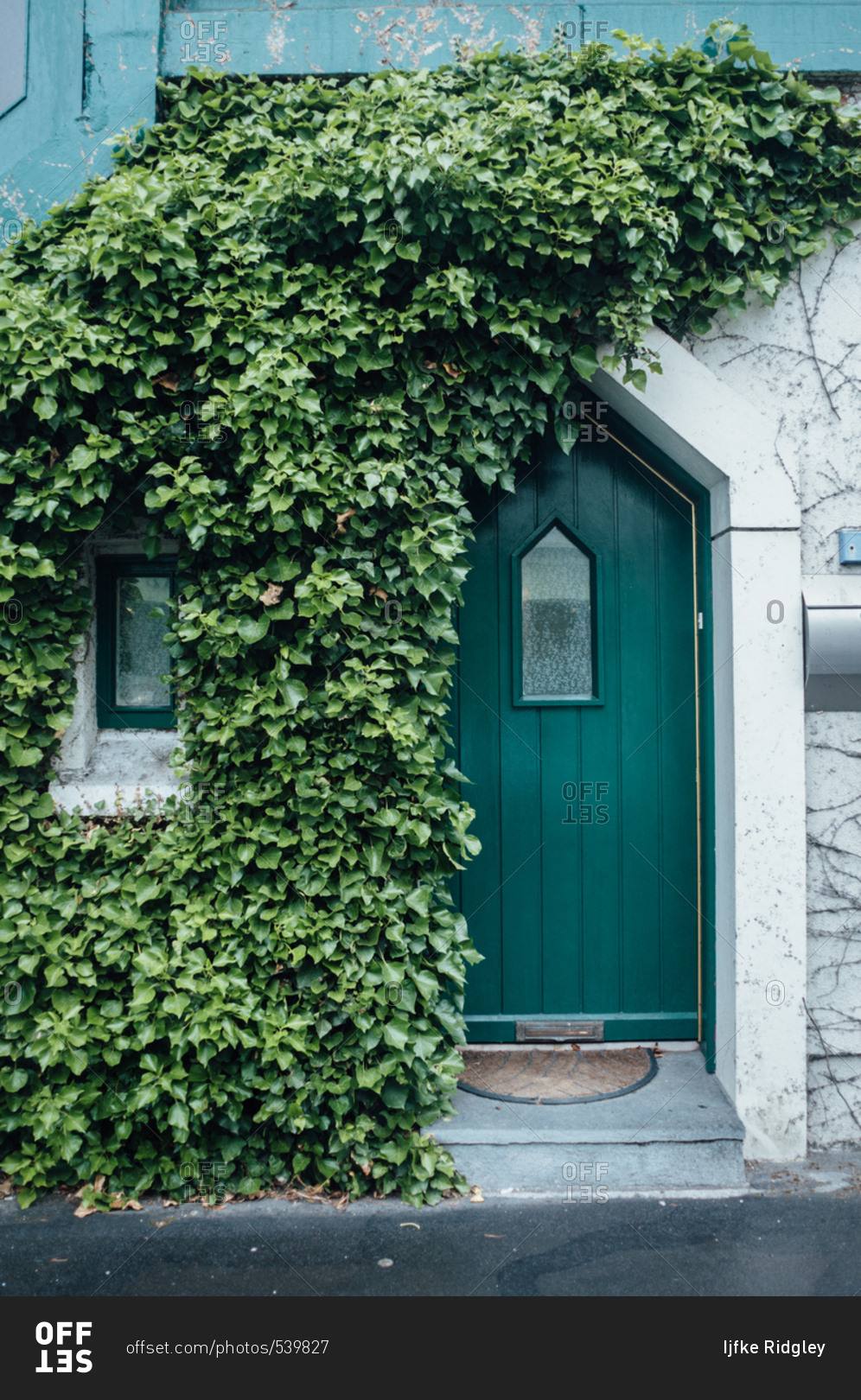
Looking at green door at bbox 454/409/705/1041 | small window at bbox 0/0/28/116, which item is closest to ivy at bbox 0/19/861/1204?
green door at bbox 454/409/705/1041

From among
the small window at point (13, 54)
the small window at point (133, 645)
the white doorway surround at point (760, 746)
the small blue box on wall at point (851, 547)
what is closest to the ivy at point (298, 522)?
the small window at point (133, 645)

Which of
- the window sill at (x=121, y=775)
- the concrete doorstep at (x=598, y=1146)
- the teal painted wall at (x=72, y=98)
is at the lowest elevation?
the concrete doorstep at (x=598, y=1146)

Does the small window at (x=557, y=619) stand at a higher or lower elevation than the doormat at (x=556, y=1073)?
higher

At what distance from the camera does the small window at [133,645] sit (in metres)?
3.57

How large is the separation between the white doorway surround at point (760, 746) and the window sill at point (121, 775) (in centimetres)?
232

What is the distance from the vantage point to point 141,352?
3.13 meters

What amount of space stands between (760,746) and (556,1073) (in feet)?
5.48

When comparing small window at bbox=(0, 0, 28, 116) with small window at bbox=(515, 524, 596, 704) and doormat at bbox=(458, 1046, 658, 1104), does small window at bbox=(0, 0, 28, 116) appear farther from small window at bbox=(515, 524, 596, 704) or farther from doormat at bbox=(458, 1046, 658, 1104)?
doormat at bbox=(458, 1046, 658, 1104)

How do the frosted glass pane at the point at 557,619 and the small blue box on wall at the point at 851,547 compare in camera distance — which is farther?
the frosted glass pane at the point at 557,619

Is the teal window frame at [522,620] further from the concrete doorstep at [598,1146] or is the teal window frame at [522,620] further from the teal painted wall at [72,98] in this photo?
the teal painted wall at [72,98]

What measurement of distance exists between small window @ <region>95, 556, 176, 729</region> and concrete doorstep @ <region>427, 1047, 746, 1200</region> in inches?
82.1

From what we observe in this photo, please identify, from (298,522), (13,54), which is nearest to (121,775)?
(298,522)

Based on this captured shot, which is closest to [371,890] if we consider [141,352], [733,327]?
[141,352]

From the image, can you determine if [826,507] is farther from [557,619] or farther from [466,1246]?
[466,1246]
